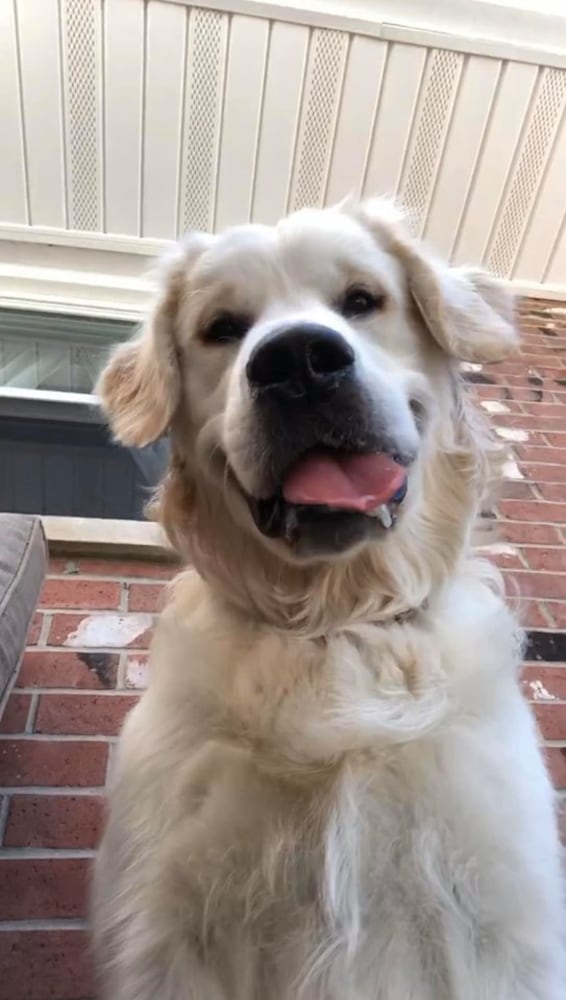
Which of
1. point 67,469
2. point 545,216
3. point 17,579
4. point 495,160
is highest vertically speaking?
point 17,579

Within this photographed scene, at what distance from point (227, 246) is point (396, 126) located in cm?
210

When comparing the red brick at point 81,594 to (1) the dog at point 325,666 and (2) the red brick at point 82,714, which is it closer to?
(2) the red brick at point 82,714

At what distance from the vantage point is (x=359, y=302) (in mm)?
999

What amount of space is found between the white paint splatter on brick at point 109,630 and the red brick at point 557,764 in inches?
29.9

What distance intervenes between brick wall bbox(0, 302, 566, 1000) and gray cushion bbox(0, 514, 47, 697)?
1.08 ft

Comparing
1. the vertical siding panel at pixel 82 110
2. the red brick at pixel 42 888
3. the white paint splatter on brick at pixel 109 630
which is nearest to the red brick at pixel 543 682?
the white paint splatter on brick at pixel 109 630

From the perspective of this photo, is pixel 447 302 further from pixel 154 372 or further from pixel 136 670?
pixel 136 670

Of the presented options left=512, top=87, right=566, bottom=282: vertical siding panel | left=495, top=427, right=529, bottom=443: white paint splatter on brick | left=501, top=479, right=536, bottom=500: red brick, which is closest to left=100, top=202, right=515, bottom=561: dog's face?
left=501, top=479, right=536, bottom=500: red brick

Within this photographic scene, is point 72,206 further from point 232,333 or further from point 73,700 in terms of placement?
point 232,333

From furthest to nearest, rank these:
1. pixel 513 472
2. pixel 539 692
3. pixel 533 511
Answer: pixel 513 472 < pixel 533 511 < pixel 539 692

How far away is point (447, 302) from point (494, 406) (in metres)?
1.62

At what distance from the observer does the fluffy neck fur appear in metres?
0.99

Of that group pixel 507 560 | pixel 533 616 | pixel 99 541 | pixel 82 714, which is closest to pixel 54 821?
pixel 82 714

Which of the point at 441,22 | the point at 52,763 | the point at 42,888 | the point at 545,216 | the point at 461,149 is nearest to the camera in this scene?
the point at 42,888
